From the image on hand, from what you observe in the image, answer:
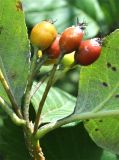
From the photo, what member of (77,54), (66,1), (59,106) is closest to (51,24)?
(77,54)

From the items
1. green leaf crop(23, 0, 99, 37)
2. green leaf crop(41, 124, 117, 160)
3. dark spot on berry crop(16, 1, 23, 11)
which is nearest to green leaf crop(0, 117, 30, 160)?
green leaf crop(41, 124, 117, 160)

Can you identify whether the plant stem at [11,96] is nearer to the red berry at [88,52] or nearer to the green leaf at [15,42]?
the green leaf at [15,42]

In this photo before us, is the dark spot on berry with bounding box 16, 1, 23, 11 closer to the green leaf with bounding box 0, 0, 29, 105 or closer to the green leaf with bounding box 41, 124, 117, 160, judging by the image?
the green leaf with bounding box 0, 0, 29, 105

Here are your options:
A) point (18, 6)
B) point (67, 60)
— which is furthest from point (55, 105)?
point (18, 6)

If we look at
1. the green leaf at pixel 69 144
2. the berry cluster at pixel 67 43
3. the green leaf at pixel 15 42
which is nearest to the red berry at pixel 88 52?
the berry cluster at pixel 67 43

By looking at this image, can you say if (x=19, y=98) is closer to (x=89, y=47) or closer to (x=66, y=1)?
(x=89, y=47)
